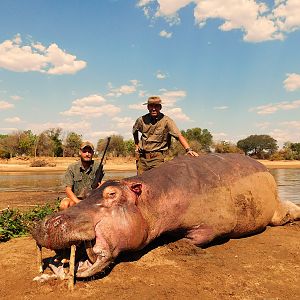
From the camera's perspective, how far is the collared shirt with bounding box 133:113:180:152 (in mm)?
8227

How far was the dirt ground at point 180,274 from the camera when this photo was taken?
14.0 ft

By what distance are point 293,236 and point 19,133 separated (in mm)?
68598

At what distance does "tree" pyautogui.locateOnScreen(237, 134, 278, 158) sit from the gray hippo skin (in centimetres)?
7302

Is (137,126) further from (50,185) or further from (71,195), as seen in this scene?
(50,185)

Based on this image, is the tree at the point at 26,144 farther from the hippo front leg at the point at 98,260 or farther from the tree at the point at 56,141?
the hippo front leg at the point at 98,260

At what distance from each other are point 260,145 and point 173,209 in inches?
3061

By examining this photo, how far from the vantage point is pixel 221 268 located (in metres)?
5.07

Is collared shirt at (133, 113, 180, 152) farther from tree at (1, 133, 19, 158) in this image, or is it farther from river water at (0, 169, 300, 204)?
tree at (1, 133, 19, 158)

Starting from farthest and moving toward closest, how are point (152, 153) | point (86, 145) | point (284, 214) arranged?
1. point (152, 153)
2. point (284, 214)
3. point (86, 145)

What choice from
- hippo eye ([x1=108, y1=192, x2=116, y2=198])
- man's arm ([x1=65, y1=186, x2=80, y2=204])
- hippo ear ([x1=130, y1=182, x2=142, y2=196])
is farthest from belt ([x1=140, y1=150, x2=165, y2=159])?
hippo eye ([x1=108, y1=192, x2=116, y2=198])

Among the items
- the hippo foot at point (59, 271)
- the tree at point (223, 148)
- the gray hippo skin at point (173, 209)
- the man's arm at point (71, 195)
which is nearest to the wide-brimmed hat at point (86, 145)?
the man's arm at point (71, 195)

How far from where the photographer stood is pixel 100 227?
4.50 meters

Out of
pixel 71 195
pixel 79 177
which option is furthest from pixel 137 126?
pixel 71 195

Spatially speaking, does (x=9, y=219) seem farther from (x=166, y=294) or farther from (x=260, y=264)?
(x=260, y=264)
